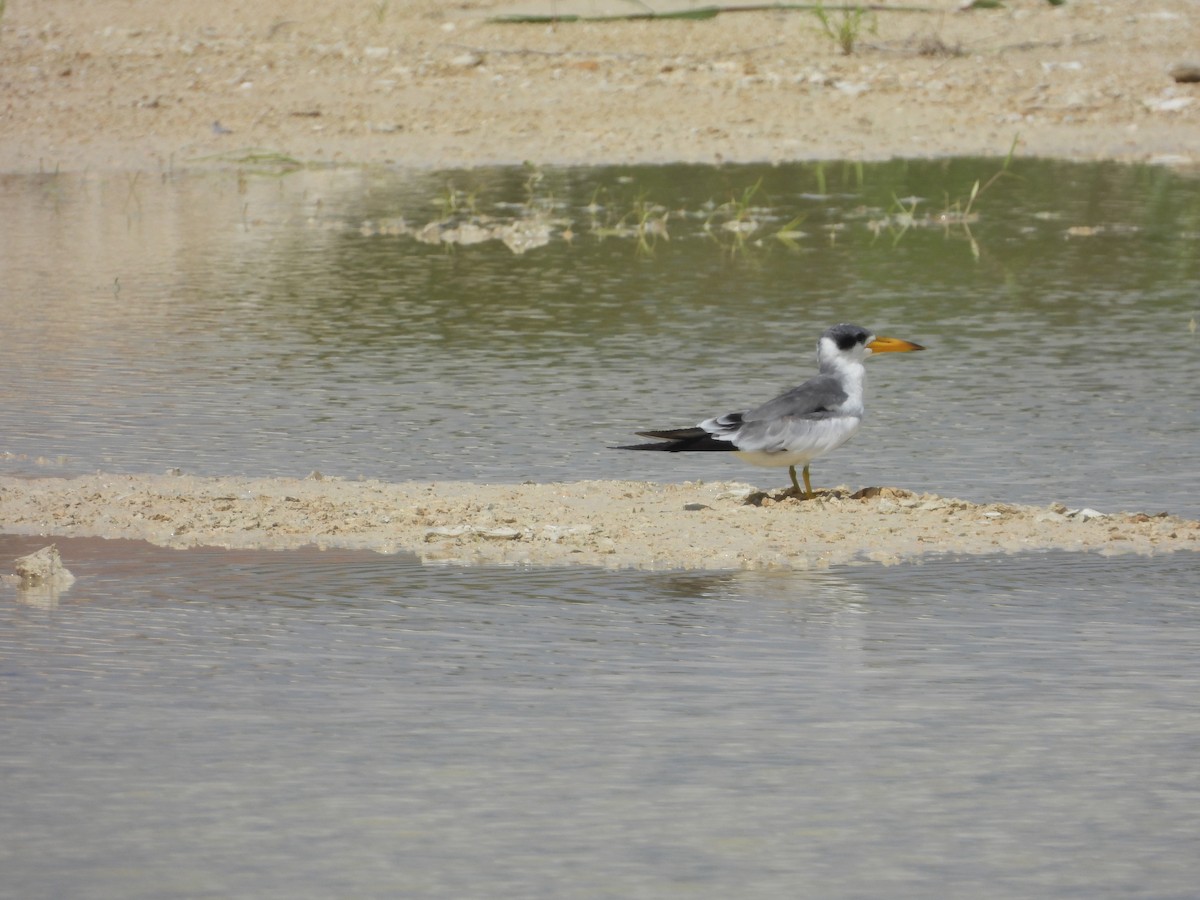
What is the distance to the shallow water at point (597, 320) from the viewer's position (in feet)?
28.1

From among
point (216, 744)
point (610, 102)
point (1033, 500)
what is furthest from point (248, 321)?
point (610, 102)

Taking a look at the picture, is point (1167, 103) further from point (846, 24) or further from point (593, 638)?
point (593, 638)

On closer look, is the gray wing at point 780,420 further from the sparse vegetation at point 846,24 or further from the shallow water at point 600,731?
the sparse vegetation at point 846,24

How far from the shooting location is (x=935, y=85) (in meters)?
21.0

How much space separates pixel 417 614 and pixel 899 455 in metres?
2.86

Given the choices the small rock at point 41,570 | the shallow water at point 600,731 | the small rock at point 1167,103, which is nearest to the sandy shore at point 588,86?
the small rock at point 1167,103

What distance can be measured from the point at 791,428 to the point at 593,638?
1855 mm

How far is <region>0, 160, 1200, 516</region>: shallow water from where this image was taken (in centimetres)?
856

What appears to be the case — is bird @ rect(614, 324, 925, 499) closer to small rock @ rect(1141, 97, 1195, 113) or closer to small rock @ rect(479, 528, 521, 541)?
small rock @ rect(479, 528, 521, 541)

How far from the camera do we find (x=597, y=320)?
38.5 feet

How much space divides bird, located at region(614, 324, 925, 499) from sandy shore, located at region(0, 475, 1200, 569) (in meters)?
0.17

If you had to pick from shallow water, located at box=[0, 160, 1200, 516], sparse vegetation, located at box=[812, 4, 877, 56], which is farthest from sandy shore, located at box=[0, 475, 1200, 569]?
sparse vegetation, located at box=[812, 4, 877, 56]

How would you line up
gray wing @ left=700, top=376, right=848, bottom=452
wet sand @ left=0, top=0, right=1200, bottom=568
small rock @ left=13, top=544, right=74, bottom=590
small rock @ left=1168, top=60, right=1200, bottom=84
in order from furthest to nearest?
small rock @ left=1168, top=60, right=1200, bottom=84 → wet sand @ left=0, top=0, right=1200, bottom=568 → gray wing @ left=700, top=376, right=848, bottom=452 → small rock @ left=13, top=544, right=74, bottom=590

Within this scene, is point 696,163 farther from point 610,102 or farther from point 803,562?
point 803,562
